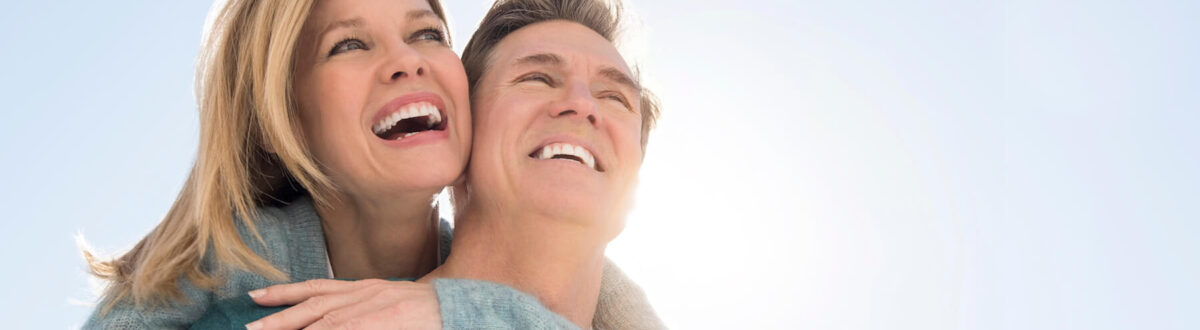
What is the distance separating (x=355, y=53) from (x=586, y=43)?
2.38ft

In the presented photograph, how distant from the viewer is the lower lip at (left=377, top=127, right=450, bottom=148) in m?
2.78

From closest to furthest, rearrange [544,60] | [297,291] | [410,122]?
[297,291]
[410,122]
[544,60]

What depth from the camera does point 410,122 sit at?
3.04 metres

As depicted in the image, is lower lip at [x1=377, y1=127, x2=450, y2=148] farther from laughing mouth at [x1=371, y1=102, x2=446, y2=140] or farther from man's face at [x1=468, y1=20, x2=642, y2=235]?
man's face at [x1=468, y1=20, x2=642, y2=235]

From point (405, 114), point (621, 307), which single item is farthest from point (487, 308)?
point (621, 307)

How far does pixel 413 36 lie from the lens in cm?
300

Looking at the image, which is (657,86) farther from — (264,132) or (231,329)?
(231,329)

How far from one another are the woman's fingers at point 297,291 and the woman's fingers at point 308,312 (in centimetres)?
4

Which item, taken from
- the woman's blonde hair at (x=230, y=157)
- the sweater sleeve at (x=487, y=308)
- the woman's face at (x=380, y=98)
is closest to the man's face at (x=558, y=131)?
the woman's face at (x=380, y=98)

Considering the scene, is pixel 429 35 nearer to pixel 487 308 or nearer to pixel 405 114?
pixel 405 114

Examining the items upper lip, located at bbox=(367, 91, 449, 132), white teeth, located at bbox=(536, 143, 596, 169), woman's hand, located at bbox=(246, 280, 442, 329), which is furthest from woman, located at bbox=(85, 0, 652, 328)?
white teeth, located at bbox=(536, 143, 596, 169)

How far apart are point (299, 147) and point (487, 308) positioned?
0.78 meters

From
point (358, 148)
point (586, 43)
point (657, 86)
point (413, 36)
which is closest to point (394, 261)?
point (358, 148)

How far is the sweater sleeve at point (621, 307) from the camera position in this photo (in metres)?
3.38
